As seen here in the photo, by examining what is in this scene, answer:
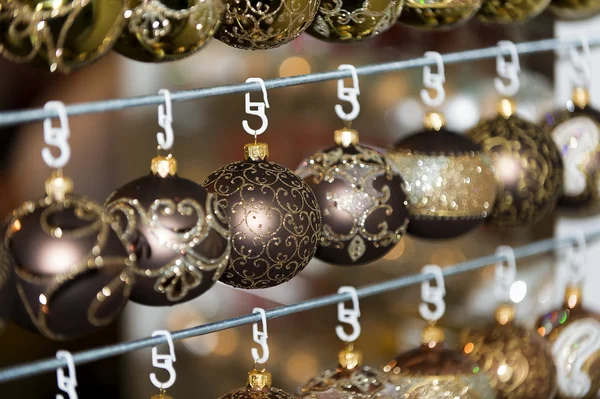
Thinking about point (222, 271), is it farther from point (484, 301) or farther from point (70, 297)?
point (484, 301)

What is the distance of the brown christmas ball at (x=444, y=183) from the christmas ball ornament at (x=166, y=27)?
32 centimetres

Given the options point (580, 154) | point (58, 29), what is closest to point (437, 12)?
point (580, 154)

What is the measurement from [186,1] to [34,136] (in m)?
1.57

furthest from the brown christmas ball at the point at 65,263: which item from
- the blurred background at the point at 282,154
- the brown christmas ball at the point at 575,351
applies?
the blurred background at the point at 282,154

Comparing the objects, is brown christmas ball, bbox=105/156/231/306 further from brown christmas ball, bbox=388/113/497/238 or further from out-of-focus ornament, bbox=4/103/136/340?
brown christmas ball, bbox=388/113/497/238

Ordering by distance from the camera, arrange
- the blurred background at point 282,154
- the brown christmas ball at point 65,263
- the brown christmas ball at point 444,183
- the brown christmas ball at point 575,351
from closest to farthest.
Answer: the brown christmas ball at point 65,263, the brown christmas ball at point 444,183, the brown christmas ball at point 575,351, the blurred background at point 282,154

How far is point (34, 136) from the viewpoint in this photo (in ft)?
7.28

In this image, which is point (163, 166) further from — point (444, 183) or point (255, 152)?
point (444, 183)

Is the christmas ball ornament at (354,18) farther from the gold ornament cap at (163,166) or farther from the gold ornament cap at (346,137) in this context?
the gold ornament cap at (163,166)

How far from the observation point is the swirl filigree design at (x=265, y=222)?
2.71 ft

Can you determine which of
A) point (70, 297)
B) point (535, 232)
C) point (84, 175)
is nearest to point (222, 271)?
point (70, 297)

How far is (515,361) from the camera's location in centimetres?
106

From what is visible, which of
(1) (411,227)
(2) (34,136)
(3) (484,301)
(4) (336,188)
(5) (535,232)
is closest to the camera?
(4) (336,188)

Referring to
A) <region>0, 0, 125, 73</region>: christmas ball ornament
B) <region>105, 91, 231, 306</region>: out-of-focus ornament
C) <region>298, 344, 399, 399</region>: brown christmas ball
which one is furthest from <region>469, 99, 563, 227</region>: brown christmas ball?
<region>0, 0, 125, 73</region>: christmas ball ornament
